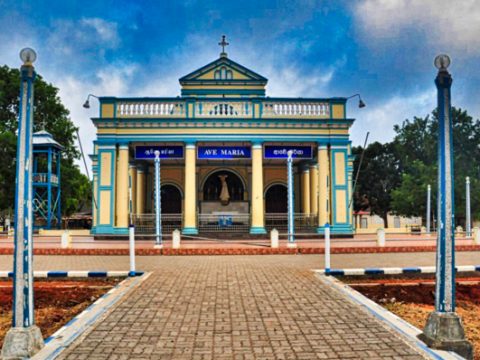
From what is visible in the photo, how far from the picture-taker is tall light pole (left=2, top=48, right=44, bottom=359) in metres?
3.62

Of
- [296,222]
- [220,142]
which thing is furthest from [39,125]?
[296,222]

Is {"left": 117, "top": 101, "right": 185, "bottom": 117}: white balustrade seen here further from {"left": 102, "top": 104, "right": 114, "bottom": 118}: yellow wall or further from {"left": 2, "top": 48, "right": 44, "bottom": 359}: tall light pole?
{"left": 2, "top": 48, "right": 44, "bottom": 359}: tall light pole

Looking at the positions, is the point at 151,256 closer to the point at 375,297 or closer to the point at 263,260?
the point at 263,260

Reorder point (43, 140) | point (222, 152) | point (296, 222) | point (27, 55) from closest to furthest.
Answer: point (27, 55) → point (222, 152) → point (296, 222) → point (43, 140)

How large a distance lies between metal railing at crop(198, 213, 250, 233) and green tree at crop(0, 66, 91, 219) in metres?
14.6

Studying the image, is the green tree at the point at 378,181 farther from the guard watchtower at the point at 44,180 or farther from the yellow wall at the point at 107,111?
the guard watchtower at the point at 44,180

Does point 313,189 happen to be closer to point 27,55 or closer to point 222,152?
point 222,152

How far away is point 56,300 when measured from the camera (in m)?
6.32

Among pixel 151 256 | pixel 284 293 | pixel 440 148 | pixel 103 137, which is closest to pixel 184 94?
pixel 103 137

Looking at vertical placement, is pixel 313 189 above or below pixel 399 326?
above

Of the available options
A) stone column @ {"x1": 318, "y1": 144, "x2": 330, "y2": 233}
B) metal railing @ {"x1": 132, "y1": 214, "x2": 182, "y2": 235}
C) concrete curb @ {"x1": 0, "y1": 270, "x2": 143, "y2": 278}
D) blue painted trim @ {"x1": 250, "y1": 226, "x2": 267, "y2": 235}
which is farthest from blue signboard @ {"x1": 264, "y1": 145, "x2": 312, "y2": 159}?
concrete curb @ {"x1": 0, "y1": 270, "x2": 143, "y2": 278}

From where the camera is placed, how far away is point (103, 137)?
19.5 metres

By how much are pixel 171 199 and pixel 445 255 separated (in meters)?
22.1

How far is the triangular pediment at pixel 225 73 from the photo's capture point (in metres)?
24.0
